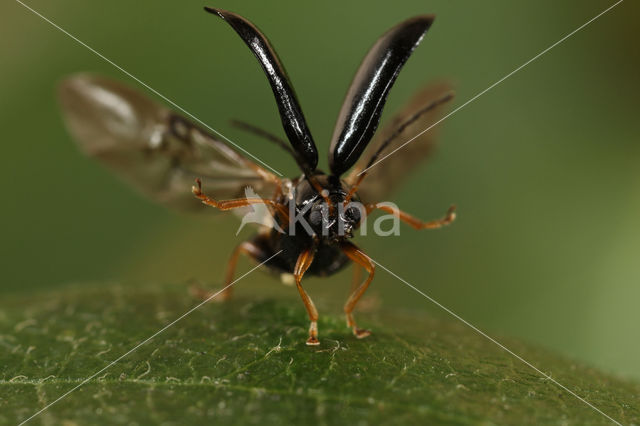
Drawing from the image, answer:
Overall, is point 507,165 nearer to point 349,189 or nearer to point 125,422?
point 349,189

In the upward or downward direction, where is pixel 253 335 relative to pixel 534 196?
downward

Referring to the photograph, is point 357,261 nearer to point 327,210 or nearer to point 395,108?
point 327,210

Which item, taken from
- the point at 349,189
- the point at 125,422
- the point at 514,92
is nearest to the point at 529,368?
the point at 349,189

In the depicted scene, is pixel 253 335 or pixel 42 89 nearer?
pixel 253 335

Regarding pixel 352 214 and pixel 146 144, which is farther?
pixel 146 144

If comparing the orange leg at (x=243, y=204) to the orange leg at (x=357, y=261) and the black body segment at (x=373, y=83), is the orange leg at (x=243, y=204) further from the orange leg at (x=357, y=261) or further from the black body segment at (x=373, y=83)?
the black body segment at (x=373, y=83)

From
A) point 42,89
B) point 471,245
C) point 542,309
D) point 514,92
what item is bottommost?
point 542,309

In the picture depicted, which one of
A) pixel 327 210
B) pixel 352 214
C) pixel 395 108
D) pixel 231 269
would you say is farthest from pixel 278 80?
pixel 395 108

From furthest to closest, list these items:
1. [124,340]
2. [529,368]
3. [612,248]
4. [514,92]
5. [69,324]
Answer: [514,92] → [612,248] → [69,324] → [124,340] → [529,368]
